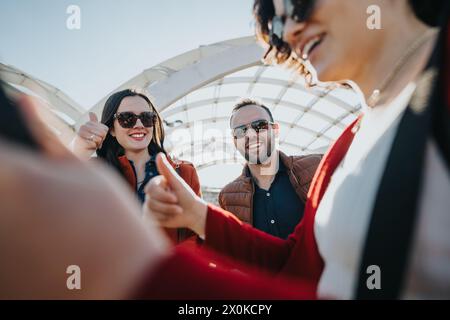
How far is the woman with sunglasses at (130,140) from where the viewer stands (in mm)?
2818

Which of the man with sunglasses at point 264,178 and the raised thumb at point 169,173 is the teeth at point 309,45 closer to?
the raised thumb at point 169,173

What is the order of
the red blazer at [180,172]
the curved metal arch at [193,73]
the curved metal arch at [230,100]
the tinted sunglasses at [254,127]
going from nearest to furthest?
the red blazer at [180,172] → the tinted sunglasses at [254,127] → the curved metal arch at [193,73] → the curved metal arch at [230,100]

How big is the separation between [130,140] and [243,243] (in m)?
2.07

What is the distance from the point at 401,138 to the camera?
0.82 meters

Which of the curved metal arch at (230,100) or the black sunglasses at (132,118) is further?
the curved metal arch at (230,100)

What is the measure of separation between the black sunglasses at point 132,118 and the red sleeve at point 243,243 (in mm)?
1992

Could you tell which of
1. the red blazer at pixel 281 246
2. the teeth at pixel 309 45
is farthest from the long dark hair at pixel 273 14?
the red blazer at pixel 281 246

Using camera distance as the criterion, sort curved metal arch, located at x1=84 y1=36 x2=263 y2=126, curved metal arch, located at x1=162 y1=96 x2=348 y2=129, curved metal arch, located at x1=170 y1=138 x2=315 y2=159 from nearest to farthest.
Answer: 1. curved metal arch, located at x1=84 y1=36 x2=263 y2=126
2. curved metal arch, located at x1=162 y1=96 x2=348 y2=129
3. curved metal arch, located at x1=170 y1=138 x2=315 y2=159

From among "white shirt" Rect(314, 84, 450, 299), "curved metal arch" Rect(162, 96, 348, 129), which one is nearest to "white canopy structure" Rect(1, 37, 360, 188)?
"curved metal arch" Rect(162, 96, 348, 129)

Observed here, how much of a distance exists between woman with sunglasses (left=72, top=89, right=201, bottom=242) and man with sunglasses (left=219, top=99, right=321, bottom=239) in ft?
2.84

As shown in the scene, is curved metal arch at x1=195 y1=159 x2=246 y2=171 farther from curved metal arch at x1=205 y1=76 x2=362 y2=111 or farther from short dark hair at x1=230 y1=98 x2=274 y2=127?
short dark hair at x1=230 y1=98 x2=274 y2=127

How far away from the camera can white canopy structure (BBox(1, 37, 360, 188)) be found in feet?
29.3
